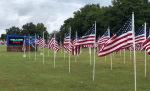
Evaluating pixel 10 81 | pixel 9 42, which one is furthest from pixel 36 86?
pixel 9 42

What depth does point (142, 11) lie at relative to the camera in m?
67.0

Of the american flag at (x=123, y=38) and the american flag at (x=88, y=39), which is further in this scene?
the american flag at (x=88, y=39)

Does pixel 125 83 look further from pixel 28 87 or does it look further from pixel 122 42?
pixel 28 87

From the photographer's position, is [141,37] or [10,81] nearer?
[10,81]

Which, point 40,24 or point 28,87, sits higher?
point 40,24

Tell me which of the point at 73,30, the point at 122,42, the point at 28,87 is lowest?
the point at 28,87

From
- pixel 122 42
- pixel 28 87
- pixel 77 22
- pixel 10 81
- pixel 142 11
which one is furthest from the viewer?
pixel 77 22

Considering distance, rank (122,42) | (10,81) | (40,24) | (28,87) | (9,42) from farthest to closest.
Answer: (40,24) < (9,42) < (10,81) < (28,87) < (122,42)

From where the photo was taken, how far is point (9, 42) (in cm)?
5688

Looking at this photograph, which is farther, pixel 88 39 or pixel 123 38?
pixel 88 39

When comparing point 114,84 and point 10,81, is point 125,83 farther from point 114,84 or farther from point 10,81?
point 10,81

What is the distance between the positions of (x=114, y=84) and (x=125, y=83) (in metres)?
0.75

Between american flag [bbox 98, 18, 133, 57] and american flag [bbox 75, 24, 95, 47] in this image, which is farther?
american flag [bbox 75, 24, 95, 47]

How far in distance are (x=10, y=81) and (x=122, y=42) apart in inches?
279
